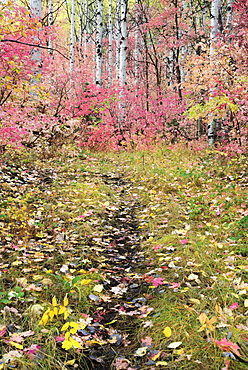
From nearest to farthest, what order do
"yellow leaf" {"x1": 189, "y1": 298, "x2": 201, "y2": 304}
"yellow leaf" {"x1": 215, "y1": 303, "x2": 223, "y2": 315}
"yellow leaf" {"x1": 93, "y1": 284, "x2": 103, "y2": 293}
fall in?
"yellow leaf" {"x1": 215, "y1": 303, "x2": 223, "y2": 315}
"yellow leaf" {"x1": 189, "y1": 298, "x2": 201, "y2": 304}
"yellow leaf" {"x1": 93, "y1": 284, "x2": 103, "y2": 293}

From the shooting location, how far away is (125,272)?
3.50 m

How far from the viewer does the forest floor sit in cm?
222

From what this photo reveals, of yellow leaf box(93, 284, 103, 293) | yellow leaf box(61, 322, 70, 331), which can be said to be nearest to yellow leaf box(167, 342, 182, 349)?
yellow leaf box(61, 322, 70, 331)

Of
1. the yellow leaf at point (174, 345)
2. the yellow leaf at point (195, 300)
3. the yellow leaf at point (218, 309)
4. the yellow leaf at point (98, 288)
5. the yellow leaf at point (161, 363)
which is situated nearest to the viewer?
the yellow leaf at point (161, 363)

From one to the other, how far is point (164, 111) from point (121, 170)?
377cm

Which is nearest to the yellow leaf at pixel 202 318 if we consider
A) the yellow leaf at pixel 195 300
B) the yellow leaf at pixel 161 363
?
the yellow leaf at pixel 195 300

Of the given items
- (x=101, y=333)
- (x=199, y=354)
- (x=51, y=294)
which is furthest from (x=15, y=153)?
(x=199, y=354)

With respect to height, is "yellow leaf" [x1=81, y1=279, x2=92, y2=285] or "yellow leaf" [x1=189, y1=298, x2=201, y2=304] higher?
"yellow leaf" [x1=81, y1=279, x2=92, y2=285]

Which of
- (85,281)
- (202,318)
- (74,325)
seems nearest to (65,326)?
(74,325)

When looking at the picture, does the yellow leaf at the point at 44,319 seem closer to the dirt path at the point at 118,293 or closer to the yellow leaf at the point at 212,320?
the dirt path at the point at 118,293

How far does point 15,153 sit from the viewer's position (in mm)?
8109

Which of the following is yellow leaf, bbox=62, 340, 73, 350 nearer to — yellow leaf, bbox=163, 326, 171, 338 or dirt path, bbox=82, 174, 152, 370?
dirt path, bbox=82, 174, 152, 370

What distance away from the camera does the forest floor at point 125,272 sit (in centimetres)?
222

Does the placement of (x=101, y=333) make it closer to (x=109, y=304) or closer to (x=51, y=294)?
(x=109, y=304)
